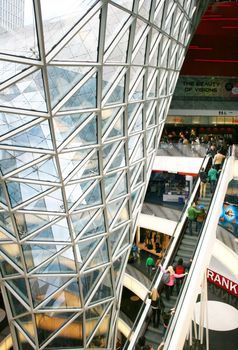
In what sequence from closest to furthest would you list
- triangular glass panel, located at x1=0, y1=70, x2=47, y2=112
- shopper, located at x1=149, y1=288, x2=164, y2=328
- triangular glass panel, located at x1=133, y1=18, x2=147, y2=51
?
1. triangular glass panel, located at x1=0, y1=70, x2=47, y2=112
2. triangular glass panel, located at x1=133, y1=18, x2=147, y2=51
3. shopper, located at x1=149, y1=288, x2=164, y2=328

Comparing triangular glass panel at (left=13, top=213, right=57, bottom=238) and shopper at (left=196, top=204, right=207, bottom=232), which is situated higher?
triangular glass panel at (left=13, top=213, right=57, bottom=238)

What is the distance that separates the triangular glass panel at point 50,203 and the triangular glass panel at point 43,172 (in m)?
1.07

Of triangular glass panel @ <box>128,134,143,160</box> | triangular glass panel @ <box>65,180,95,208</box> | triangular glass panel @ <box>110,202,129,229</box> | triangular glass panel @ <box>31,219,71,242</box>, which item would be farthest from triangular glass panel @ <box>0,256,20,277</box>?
triangular glass panel @ <box>128,134,143,160</box>

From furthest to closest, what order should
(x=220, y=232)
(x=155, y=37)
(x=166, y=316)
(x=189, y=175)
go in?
(x=189, y=175) < (x=220, y=232) < (x=155, y=37) < (x=166, y=316)

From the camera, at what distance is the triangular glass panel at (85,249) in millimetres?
17994

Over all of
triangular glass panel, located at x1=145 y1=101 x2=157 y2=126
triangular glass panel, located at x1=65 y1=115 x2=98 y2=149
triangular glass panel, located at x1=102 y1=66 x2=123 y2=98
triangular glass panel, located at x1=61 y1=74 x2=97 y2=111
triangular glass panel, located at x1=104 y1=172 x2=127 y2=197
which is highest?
triangular glass panel, located at x1=102 y1=66 x2=123 y2=98

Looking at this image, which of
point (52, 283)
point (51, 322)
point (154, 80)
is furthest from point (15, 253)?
point (154, 80)

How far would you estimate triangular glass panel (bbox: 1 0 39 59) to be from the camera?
33.9 feet

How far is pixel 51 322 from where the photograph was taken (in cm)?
1848

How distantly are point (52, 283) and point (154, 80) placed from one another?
455 inches

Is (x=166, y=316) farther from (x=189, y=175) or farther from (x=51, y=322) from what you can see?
(x=189, y=175)

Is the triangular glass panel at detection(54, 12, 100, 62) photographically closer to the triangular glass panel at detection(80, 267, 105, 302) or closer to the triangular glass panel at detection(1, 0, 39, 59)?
the triangular glass panel at detection(1, 0, 39, 59)

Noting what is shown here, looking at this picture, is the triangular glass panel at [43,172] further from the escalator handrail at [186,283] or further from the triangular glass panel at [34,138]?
the escalator handrail at [186,283]

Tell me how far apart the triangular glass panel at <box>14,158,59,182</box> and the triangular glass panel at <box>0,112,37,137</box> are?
2.03m
